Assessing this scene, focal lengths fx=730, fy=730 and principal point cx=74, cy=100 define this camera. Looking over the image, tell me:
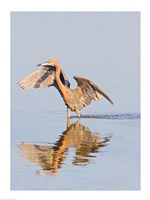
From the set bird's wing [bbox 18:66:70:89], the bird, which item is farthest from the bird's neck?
bird's wing [bbox 18:66:70:89]

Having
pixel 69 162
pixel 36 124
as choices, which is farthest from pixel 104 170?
pixel 36 124

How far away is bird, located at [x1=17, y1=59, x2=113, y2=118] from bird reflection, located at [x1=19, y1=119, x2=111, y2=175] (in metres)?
1.80

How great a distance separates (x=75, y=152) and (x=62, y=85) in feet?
12.3

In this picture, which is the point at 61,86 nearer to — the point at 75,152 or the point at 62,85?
the point at 62,85

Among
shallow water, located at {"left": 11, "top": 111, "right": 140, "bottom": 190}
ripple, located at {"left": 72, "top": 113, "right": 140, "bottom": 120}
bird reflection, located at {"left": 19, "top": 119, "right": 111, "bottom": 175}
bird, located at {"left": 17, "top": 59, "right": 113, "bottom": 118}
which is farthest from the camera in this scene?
bird, located at {"left": 17, "top": 59, "right": 113, "bottom": 118}

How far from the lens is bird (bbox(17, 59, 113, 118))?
45.8 ft

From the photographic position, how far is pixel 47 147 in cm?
1081

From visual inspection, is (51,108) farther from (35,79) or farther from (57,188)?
(57,188)

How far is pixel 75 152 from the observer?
34.7ft

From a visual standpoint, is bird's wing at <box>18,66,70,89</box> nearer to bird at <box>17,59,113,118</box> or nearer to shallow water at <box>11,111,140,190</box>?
bird at <box>17,59,113,118</box>

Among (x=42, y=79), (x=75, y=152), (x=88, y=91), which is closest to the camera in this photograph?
(x=75, y=152)

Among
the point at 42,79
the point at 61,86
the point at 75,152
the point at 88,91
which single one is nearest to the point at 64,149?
the point at 75,152

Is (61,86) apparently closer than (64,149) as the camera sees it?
No

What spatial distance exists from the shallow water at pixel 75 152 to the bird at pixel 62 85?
0.59 meters
